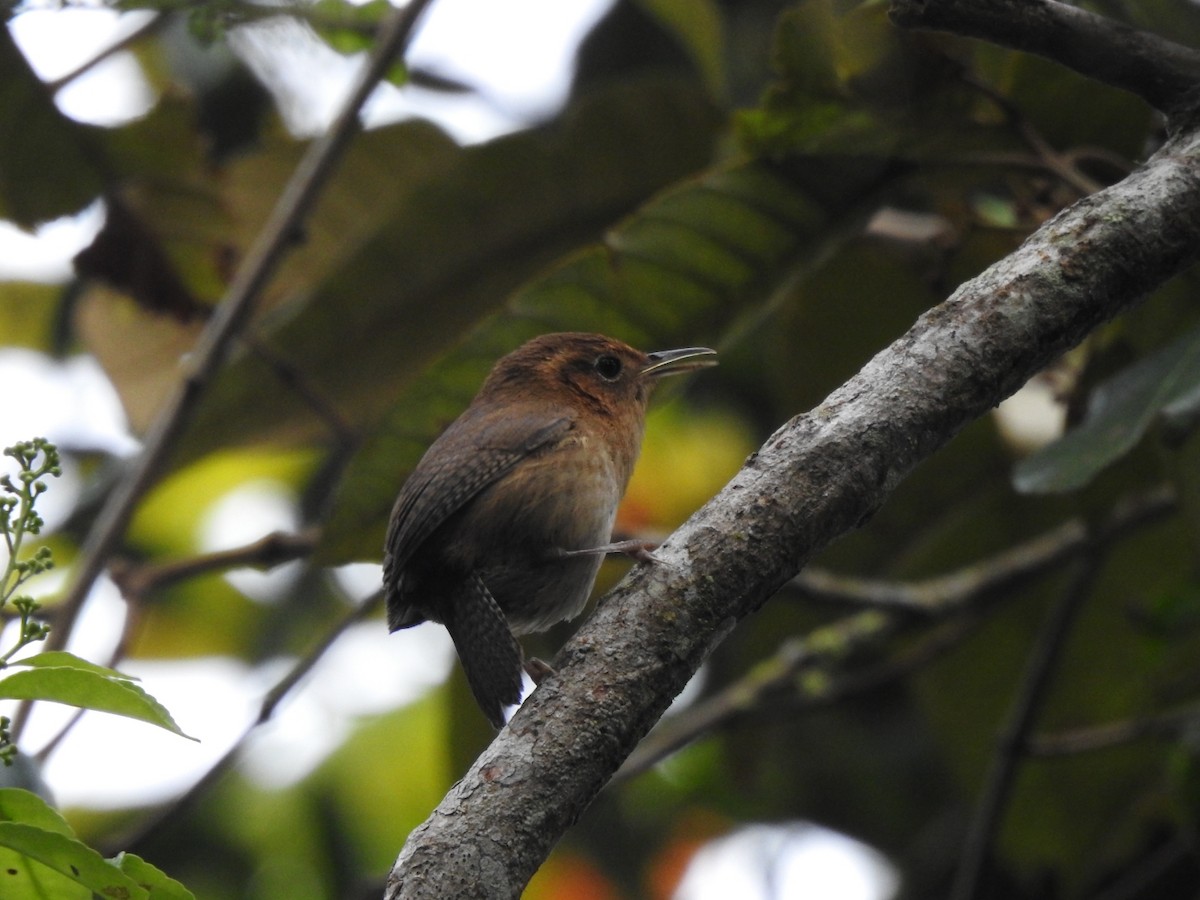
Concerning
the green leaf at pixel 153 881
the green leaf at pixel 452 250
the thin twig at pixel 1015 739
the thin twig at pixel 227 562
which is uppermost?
the green leaf at pixel 452 250

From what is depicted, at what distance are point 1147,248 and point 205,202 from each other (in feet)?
12.4

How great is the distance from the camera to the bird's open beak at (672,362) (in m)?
4.04

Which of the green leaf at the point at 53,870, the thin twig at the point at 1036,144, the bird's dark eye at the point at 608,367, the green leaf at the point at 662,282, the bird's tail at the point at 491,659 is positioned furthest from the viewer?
the bird's dark eye at the point at 608,367

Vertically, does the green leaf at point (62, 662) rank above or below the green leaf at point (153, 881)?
above

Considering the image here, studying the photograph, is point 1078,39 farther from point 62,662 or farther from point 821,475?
point 62,662

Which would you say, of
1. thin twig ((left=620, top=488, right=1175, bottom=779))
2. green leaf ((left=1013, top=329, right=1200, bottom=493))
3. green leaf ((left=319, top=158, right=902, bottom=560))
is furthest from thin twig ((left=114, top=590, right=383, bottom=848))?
green leaf ((left=1013, top=329, right=1200, bottom=493))

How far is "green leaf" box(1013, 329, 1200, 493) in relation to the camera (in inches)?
124

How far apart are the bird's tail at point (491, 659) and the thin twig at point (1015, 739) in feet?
6.17

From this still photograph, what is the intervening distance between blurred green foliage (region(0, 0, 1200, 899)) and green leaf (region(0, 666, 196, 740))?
217cm

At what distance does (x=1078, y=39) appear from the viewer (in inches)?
98.6

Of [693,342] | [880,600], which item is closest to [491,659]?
[693,342]

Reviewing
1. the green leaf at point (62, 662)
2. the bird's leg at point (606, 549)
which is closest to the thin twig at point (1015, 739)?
the bird's leg at point (606, 549)

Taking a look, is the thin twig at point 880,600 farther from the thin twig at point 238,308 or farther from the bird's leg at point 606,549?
the thin twig at point 238,308

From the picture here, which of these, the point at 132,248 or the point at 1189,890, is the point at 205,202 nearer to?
the point at 132,248
